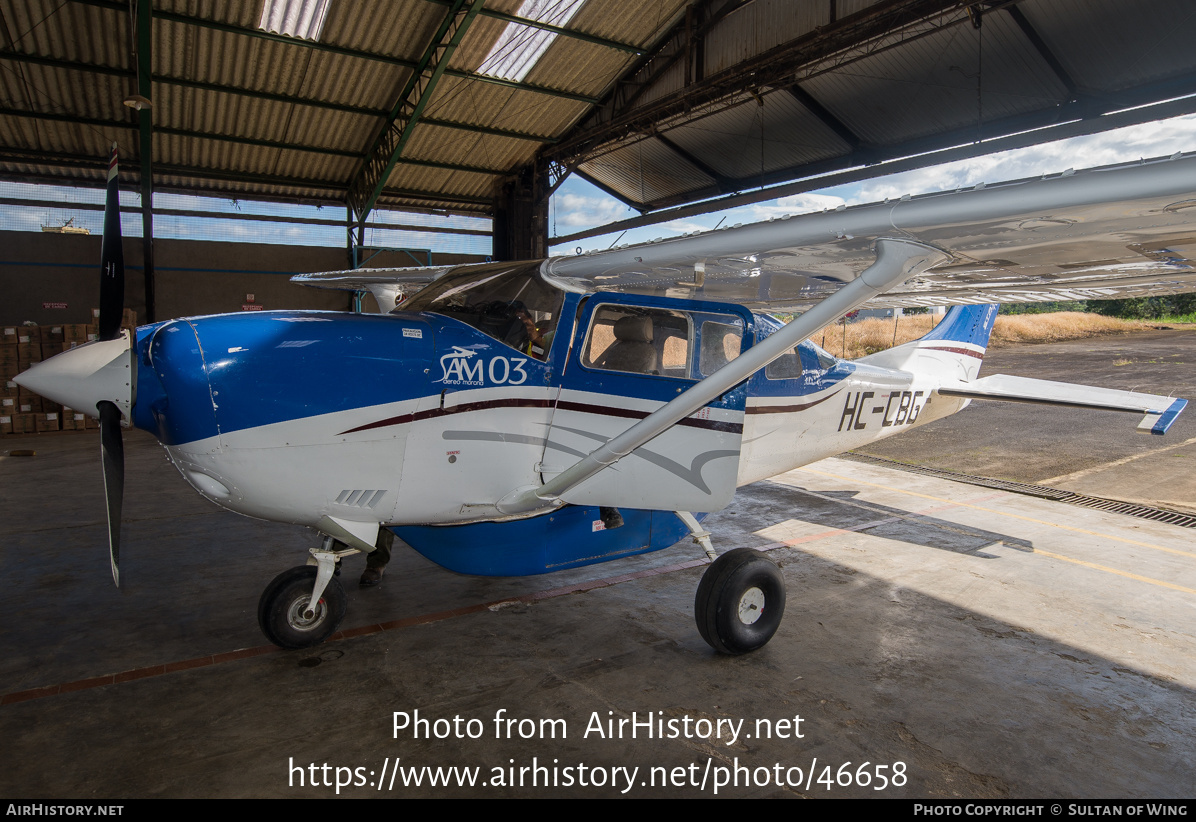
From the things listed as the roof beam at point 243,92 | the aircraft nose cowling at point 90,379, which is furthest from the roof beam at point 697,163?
the aircraft nose cowling at point 90,379

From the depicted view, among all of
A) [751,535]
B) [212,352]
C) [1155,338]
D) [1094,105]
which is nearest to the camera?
[212,352]

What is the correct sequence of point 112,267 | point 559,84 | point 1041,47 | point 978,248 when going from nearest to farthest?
point 978,248 → point 112,267 → point 1041,47 → point 559,84

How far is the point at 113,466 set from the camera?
348cm

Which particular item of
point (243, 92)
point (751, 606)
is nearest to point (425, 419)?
point (751, 606)

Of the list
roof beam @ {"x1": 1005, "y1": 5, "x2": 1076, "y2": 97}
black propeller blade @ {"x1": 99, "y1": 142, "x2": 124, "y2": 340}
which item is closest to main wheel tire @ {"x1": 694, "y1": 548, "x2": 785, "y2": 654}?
black propeller blade @ {"x1": 99, "y1": 142, "x2": 124, "y2": 340}

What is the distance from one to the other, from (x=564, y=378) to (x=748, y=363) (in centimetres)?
115

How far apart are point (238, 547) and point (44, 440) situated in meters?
9.59

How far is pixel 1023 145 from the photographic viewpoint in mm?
10414

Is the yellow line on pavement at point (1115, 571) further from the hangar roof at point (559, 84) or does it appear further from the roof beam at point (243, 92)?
the roof beam at point (243, 92)

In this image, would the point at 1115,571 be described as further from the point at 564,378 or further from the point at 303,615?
the point at 303,615

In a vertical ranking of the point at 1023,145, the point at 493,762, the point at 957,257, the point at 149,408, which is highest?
the point at 1023,145

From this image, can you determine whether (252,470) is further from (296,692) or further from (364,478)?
(296,692)

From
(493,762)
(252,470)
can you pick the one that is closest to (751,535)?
(493,762)

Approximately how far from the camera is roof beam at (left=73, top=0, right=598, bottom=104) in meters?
11.1
